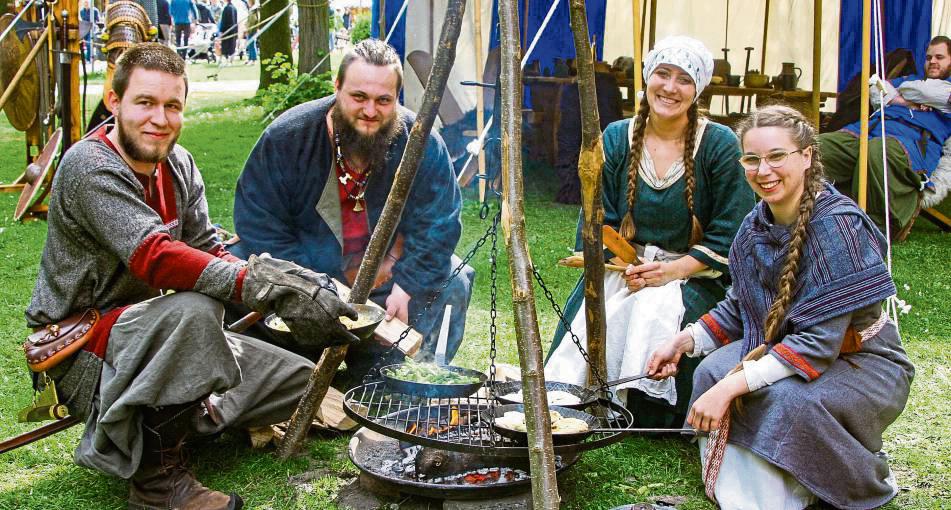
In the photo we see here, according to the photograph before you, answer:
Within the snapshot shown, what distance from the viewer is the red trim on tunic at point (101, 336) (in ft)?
9.30

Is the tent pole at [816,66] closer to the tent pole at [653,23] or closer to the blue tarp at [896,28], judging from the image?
the blue tarp at [896,28]

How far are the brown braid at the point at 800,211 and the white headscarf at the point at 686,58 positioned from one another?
61 centimetres

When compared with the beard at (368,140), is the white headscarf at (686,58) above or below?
above

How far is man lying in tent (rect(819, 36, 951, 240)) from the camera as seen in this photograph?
6984mm

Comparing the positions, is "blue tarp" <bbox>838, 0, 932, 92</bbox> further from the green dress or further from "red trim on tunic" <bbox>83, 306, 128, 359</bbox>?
"red trim on tunic" <bbox>83, 306, 128, 359</bbox>

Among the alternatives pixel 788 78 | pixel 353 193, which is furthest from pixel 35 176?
pixel 788 78

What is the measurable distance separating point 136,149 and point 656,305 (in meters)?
2.05

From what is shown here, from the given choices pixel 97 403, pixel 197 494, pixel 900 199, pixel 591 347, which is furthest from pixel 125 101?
pixel 900 199

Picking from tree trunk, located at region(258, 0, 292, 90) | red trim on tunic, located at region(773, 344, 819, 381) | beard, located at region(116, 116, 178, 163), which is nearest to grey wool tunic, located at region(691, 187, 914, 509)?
red trim on tunic, located at region(773, 344, 819, 381)

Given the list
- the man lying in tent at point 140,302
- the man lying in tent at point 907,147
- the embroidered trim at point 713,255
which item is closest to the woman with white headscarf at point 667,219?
the embroidered trim at point 713,255

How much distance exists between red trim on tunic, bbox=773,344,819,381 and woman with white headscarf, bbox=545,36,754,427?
72cm

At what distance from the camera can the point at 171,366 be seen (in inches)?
107

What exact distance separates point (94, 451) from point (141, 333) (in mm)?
412

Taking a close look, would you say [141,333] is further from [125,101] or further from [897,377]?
[897,377]
